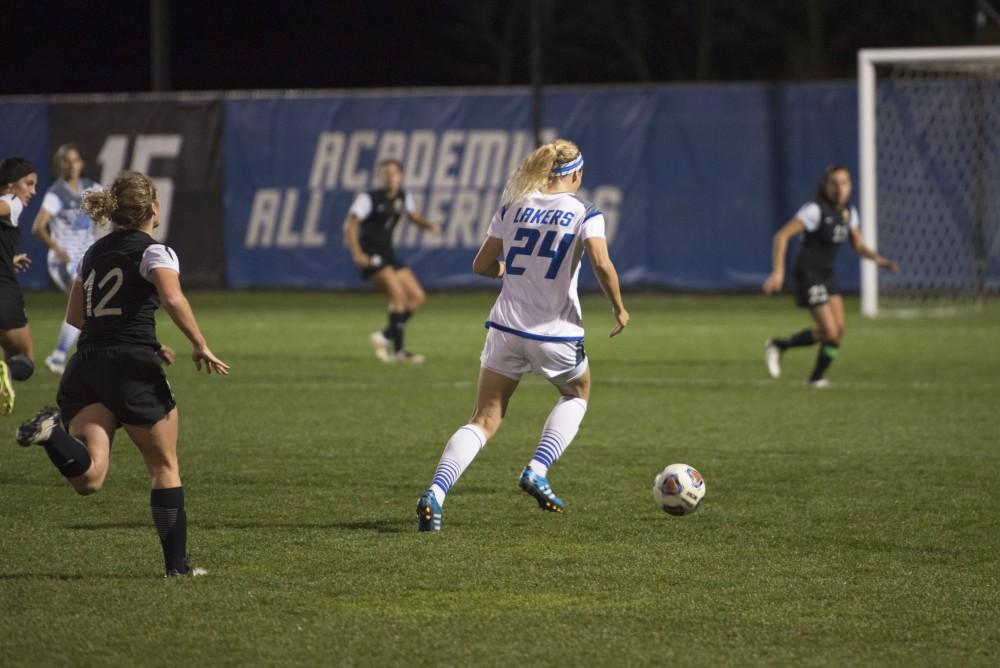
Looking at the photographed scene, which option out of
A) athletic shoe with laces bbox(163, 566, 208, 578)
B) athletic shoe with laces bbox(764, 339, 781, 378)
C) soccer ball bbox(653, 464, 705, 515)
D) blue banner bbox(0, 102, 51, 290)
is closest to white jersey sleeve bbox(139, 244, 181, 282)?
athletic shoe with laces bbox(163, 566, 208, 578)

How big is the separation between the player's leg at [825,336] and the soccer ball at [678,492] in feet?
19.9

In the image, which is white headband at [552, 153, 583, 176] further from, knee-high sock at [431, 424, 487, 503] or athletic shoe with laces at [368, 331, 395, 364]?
athletic shoe with laces at [368, 331, 395, 364]

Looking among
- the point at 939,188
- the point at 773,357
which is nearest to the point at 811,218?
the point at 773,357

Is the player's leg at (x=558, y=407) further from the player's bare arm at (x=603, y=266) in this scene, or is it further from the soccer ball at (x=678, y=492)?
the soccer ball at (x=678, y=492)

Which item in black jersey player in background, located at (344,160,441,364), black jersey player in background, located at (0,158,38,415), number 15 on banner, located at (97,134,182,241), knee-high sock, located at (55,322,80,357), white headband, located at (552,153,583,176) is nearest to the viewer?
Result: white headband, located at (552,153,583,176)

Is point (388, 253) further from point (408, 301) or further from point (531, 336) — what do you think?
point (531, 336)

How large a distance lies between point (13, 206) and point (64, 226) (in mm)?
4711

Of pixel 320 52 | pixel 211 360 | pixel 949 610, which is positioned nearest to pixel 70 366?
pixel 211 360

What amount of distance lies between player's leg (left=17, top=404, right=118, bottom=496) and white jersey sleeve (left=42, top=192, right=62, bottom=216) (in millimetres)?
8046

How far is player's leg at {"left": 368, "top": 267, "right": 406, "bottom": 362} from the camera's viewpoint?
15.8m

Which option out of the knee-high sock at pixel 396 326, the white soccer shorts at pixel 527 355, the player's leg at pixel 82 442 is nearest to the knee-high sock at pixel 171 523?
the player's leg at pixel 82 442

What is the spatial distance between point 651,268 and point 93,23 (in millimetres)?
28188

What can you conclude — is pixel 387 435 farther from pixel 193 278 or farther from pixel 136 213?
pixel 193 278

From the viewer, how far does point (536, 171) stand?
732 centimetres
